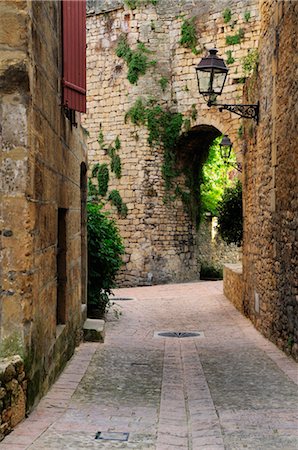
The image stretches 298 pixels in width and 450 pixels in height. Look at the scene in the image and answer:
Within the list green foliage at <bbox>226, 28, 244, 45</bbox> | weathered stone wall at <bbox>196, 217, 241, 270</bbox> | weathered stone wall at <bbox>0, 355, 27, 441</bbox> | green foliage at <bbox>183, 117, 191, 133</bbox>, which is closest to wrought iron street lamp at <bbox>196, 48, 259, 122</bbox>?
weathered stone wall at <bbox>0, 355, 27, 441</bbox>

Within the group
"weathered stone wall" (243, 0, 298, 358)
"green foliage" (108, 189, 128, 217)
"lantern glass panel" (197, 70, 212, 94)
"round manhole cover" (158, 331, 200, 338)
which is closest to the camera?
"weathered stone wall" (243, 0, 298, 358)

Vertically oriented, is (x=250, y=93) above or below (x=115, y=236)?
above

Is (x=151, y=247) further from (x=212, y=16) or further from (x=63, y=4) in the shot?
(x=63, y=4)

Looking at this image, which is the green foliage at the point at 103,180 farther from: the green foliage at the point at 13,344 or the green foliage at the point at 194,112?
the green foliage at the point at 13,344

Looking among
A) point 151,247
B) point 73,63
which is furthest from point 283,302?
point 151,247

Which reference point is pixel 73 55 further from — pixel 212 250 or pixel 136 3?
pixel 212 250

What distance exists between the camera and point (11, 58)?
15.4 ft

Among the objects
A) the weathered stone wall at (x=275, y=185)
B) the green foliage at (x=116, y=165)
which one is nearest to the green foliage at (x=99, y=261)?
the weathered stone wall at (x=275, y=185)

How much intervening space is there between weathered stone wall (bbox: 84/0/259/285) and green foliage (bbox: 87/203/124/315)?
24.7 feet

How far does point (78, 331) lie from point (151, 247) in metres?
11.1

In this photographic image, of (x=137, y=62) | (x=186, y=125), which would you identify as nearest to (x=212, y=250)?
(x=186, y=125)

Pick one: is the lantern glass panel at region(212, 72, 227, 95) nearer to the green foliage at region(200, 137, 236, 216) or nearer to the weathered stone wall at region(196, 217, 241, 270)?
the green foliage at region(200, 137, 236, 216)

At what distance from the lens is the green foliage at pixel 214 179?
22.1 metres

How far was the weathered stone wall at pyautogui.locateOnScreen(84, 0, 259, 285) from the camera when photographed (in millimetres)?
19078
